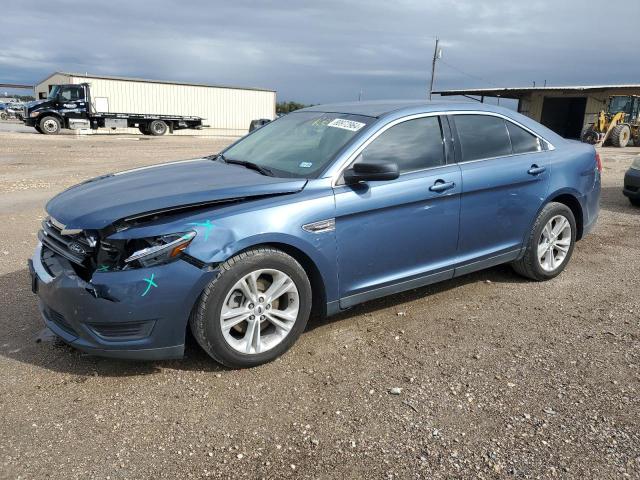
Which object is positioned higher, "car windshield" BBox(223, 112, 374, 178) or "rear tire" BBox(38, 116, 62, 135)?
"car windshield" BBox(223, 112, 374, 178)

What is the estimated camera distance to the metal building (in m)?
39.0

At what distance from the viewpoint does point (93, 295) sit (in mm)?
2979

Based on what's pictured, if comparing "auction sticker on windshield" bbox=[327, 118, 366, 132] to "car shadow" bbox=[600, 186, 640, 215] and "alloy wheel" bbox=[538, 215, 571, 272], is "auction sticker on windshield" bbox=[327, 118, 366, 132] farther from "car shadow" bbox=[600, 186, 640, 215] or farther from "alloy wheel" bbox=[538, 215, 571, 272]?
"car shadow" bbox=[600, 186, 640, 215]

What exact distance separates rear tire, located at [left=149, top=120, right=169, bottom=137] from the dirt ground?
97.8 feet

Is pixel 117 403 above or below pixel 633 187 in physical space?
below

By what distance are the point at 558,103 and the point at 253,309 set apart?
35349 millimetres

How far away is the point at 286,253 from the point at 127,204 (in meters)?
0.99

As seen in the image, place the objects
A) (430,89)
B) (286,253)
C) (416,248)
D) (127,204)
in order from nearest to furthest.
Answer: (127,204) → (286,253) → (416,248) → (430,89)

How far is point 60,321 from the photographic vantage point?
325 cm

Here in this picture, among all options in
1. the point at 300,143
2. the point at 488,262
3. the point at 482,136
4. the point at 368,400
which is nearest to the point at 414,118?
the point at 482,136

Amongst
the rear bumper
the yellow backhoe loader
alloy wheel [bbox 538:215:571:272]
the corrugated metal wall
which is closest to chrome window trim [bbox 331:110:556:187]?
alloy wheel [bbox 538:215:571:272]

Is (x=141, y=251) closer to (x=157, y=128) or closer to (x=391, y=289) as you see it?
(x=391, y=289)

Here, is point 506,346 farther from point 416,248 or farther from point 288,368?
point 288,368

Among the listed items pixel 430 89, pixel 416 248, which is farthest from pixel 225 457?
pixel 430 89
